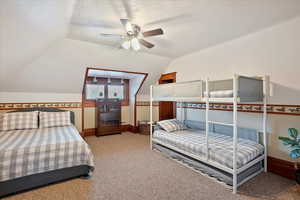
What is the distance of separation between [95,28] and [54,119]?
2.46 metres

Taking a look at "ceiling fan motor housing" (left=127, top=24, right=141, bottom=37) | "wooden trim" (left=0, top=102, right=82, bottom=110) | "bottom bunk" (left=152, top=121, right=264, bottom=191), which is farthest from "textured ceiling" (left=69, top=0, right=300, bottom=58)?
"wooden trim" (left=0, top=102, right=82, bottom=110)

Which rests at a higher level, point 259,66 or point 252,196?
point 259,66

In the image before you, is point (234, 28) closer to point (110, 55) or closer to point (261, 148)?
point (261, 148)

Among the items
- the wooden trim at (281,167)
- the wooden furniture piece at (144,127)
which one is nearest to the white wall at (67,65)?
the wooden furniture piece at (144,127)

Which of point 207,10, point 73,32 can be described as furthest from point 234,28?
point 73,32

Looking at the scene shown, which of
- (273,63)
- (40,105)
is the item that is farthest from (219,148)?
(40,105)

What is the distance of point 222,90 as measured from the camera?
2.48 meters

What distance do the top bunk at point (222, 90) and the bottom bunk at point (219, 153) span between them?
0.77 m

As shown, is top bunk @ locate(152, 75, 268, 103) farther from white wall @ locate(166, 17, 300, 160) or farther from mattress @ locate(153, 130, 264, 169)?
mattress @ locate(153, 130, 264, 169)

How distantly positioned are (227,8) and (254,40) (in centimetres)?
120

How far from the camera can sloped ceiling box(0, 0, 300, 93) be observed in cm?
177

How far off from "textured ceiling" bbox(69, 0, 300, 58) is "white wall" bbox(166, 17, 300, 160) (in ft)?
0.66

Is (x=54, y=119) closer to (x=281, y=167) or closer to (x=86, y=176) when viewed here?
(x=86, y=176)

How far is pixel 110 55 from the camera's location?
11.7 feet
